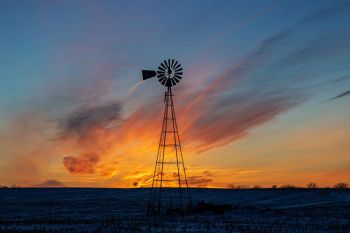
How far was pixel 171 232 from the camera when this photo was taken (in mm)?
26891

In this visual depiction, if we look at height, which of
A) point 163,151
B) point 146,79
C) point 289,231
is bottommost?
point 289,231

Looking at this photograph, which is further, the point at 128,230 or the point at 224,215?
the point at 224,215

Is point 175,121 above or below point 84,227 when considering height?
above

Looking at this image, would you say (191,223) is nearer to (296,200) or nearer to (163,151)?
(163,151)

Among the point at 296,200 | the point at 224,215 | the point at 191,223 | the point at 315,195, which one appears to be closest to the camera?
the point at 191,223

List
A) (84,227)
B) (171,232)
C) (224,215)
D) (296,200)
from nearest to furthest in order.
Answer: (171,232), (84,227), (224,215), (296,200)

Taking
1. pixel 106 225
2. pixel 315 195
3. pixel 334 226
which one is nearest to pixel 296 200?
pixel 315 195

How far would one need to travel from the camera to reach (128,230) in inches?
1093

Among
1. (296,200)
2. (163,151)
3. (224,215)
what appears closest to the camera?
(224,215)

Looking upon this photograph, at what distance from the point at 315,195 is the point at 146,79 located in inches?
1256

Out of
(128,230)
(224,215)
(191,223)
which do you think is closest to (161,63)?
(224,215)

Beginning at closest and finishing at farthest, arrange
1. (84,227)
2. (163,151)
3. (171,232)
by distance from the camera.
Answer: (171,232), (84,227), (163,151)

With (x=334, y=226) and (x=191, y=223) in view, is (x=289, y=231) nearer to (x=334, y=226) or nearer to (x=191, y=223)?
(x=334, y=226)

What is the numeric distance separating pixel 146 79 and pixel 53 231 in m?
19.7
